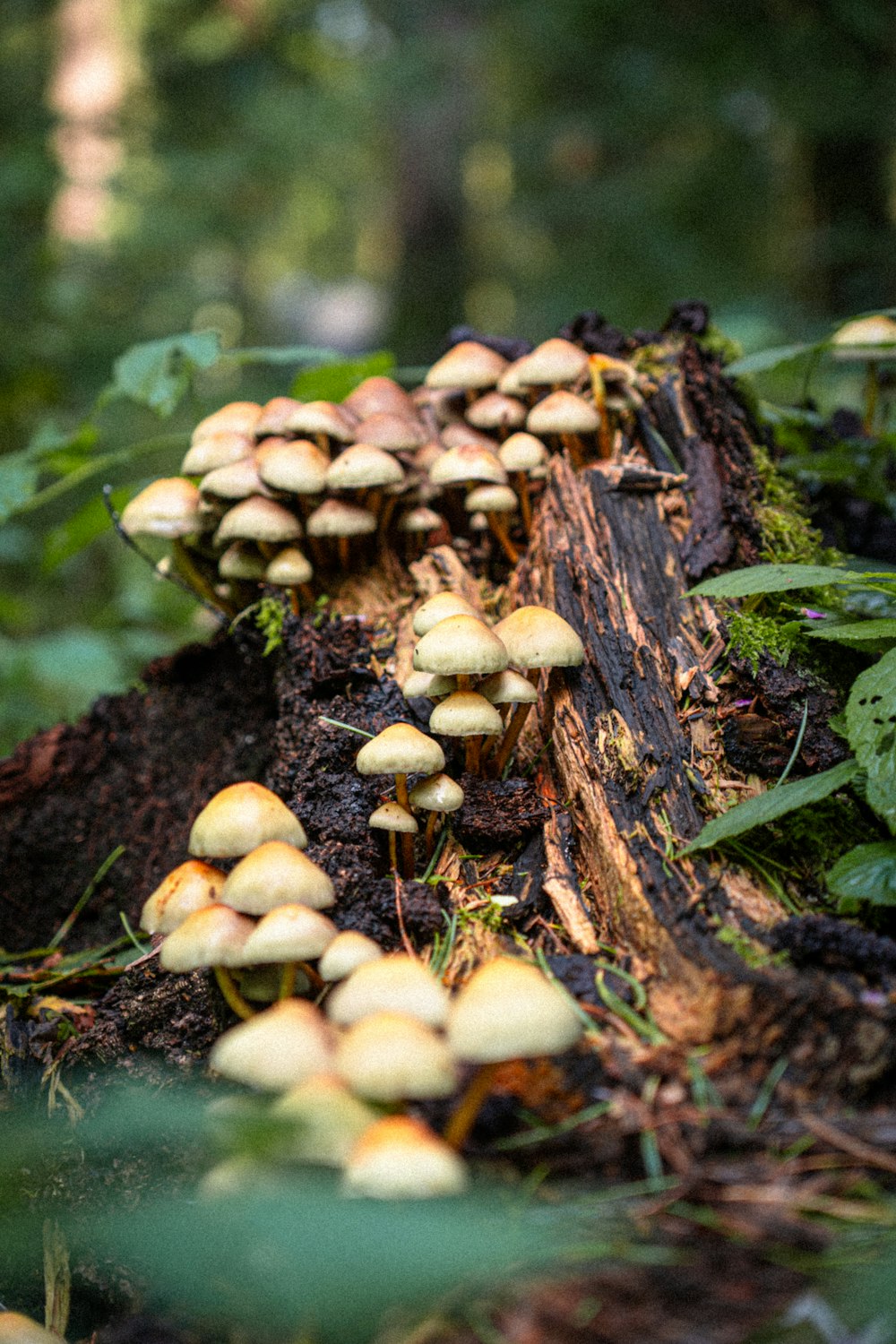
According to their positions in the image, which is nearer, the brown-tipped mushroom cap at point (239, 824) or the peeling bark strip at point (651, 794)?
the peeling bark strip at point (651, 794)

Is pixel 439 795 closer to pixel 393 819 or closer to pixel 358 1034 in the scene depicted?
pixel 393 819

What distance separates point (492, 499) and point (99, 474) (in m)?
5.64

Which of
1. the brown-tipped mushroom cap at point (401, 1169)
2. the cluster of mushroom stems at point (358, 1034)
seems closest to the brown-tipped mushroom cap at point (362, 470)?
the cluster of mushroom stems at point (358, 1034)

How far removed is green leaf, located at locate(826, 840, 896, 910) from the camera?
2314mm

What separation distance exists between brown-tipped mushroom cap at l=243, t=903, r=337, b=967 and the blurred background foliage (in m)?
4.25

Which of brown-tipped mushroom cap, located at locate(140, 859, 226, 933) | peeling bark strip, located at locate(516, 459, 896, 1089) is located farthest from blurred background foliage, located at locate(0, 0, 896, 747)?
brown-tipped mushroom cap, located at locate(140, 859, 226, 933)

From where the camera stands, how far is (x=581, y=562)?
3.39m

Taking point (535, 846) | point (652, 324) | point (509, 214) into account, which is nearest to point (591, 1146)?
point (535, 846)

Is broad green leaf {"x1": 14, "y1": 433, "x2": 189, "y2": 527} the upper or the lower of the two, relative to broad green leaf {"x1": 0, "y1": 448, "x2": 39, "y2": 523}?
upper

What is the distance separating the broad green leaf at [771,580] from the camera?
2707 millimetres

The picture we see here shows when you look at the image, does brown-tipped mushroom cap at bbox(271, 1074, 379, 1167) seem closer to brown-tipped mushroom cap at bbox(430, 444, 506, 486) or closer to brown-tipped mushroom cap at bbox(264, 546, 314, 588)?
brown-tipped mushroom cap at bbox(264, 546, 314, 588)

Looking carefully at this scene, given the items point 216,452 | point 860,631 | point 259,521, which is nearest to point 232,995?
point 259,521

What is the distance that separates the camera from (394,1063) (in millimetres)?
1637

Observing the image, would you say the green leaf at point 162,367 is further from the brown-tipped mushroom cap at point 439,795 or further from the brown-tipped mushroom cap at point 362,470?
the brown-tipped mushroom cap at point 439,795
